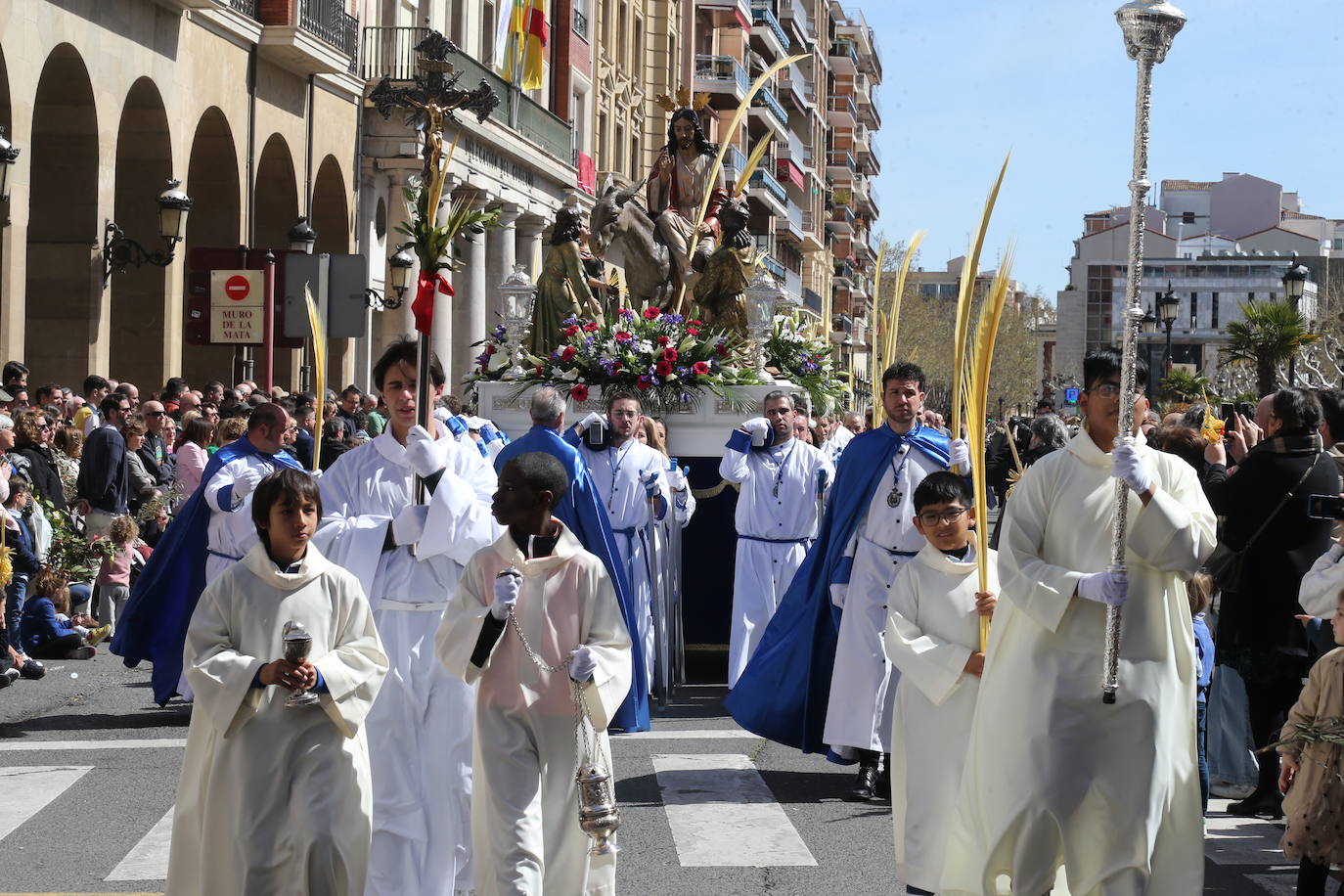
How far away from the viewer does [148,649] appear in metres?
11.2

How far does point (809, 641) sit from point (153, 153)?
15613 mm

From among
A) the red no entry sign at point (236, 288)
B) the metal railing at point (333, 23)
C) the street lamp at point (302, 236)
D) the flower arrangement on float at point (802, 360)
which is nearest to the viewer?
the flower arrangement on float at point (802, 360)

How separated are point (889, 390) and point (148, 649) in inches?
189

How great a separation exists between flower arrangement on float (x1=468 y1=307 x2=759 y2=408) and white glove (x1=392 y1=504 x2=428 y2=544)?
742cm

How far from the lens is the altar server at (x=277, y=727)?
218 inches

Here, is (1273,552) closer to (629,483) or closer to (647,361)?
(629,483)

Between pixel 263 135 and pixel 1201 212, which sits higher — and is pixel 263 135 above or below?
below

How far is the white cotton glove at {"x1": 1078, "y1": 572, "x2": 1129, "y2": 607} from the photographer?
5645 mm

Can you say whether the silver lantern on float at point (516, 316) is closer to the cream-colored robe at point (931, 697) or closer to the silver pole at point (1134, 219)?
the cream-colored robe at point (931, 697)

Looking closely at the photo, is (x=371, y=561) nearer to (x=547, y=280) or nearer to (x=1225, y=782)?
(x=1225, y=782)

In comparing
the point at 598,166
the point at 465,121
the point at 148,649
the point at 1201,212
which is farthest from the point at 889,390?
the point at 1201,212

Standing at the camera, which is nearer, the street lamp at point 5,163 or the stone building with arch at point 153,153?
the street lamp at point 5,163

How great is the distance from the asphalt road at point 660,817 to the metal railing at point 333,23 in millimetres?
16668

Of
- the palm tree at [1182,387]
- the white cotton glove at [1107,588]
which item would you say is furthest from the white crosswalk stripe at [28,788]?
the palm tree at [1182,387]
